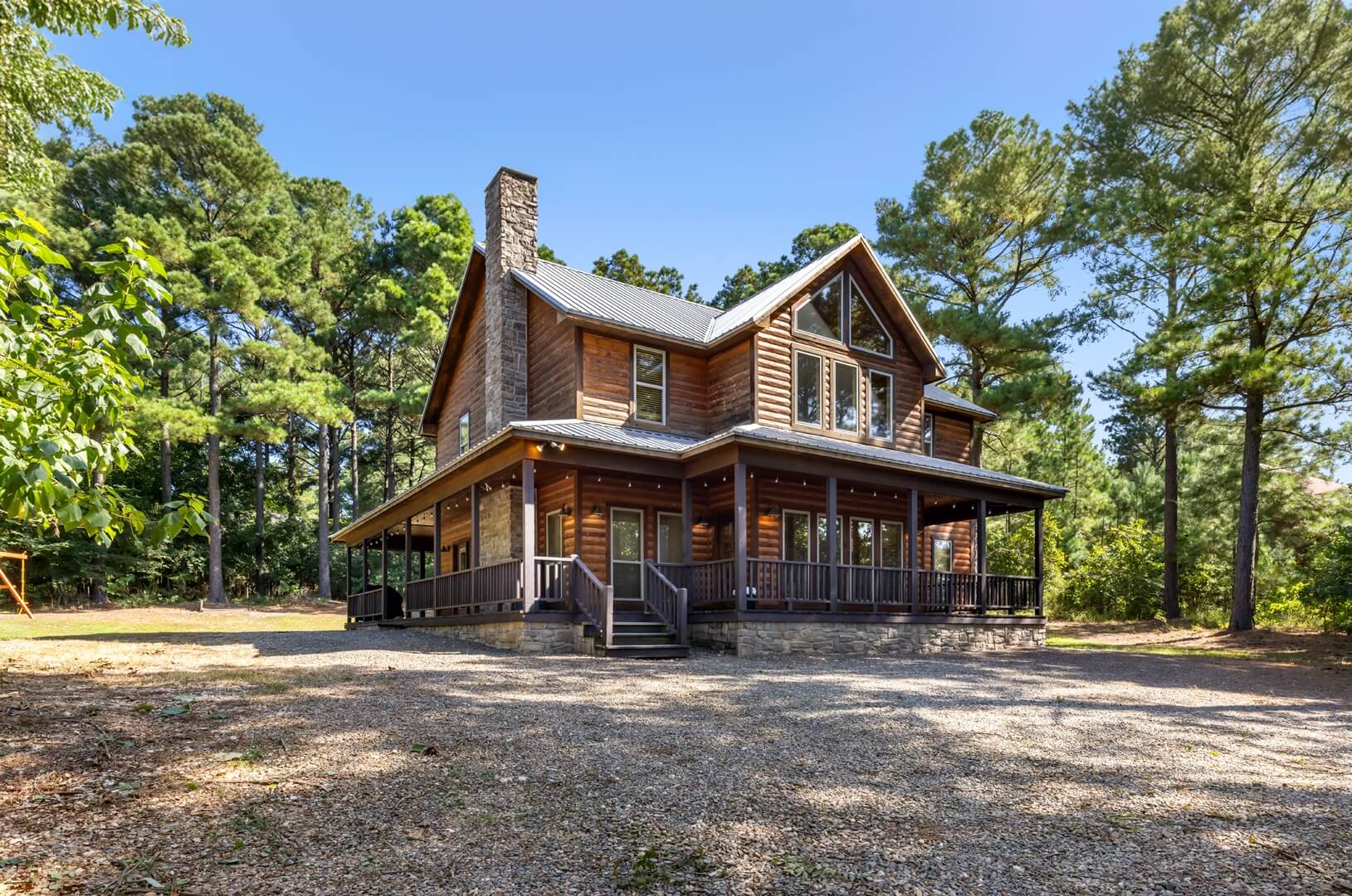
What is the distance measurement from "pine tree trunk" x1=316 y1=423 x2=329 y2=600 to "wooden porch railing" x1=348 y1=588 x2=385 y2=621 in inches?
474

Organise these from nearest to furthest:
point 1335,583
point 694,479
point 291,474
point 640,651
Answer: point 640,651
point 1335,583
point 694,479
point 291,474

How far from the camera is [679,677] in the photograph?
10.5 m

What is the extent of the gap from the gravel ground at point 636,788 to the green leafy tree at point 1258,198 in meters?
12.9

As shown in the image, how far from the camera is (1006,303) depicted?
101 feet

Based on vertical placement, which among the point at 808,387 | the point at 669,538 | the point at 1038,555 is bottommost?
the point at 1038,555

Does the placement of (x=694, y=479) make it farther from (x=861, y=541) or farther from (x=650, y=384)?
(x=861, y=541)

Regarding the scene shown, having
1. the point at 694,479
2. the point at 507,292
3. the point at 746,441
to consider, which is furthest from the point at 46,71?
the point at 746,441

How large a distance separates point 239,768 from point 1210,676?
14.0 meters

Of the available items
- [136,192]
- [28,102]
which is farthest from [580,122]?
[136,192]

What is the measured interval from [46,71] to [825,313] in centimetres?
1703

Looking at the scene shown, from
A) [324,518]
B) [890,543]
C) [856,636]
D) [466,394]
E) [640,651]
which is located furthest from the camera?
[324,518]

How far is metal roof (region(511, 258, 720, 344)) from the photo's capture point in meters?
17.3

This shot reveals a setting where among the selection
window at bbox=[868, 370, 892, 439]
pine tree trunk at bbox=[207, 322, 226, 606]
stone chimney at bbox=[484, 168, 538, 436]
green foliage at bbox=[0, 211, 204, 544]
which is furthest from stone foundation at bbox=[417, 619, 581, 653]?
pine tree trunk at bbox=[207, 322, 226, 606]

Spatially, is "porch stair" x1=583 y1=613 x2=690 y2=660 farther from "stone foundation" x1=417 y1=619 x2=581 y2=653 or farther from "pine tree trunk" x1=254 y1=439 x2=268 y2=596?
"pine tree trunk" x1=254 y1=439 x2=268 y2=596
